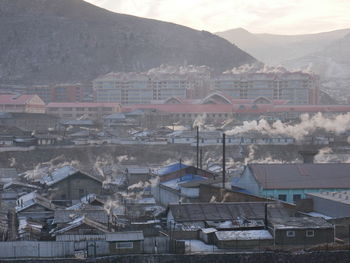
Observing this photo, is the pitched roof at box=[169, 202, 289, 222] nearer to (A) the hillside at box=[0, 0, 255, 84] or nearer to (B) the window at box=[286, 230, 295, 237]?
(B) the window at box=[286, 230, 295, 237]

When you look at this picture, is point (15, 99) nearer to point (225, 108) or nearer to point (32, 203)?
point (225, 108)

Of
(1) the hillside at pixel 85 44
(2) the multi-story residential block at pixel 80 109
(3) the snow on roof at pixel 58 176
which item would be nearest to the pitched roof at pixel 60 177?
(3) the snow on roof at pixel 58 176

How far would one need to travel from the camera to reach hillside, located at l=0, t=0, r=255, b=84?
51.8 meters

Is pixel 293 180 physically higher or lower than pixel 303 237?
higher

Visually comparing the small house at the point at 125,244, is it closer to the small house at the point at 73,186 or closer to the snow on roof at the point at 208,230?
the snow on roof at the point at 208,230

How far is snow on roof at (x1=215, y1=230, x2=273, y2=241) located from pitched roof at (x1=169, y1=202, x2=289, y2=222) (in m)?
0.81

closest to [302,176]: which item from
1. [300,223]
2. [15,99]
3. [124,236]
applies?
[300,223]

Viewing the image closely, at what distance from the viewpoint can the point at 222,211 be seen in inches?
390

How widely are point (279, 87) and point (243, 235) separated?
112ft

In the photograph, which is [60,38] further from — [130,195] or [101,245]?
[101,245]

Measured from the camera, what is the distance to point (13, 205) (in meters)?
12.8

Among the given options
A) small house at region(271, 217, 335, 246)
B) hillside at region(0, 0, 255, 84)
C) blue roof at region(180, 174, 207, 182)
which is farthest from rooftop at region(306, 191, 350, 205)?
hillside at region(0, 0, 255, 84)

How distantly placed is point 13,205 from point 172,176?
3.37 meters

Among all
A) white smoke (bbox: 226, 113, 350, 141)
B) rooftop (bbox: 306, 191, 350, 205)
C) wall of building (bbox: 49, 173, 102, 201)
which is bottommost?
wall of building (bbox: 49, 173, 102, 201)
